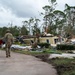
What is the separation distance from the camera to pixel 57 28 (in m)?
87.8

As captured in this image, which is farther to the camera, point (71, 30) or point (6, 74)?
point (71, 30)

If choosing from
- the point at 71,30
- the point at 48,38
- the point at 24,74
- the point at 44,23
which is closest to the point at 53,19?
the point at 44,23

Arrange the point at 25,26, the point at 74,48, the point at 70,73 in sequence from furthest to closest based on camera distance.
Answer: the point at 25,26 < the point at 74,48 < the point at 70,73

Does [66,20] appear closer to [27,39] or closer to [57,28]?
[57,28]

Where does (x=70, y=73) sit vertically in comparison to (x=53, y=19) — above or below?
below

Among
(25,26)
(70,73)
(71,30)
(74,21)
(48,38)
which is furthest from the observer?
(25,26)

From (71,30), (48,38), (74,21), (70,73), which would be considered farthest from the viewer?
(74,21)

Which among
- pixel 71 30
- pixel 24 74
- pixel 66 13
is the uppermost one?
pixel 66 13

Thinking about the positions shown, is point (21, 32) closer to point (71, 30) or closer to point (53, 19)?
point (53, 19)

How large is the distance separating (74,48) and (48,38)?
114ft

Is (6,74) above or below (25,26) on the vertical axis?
below

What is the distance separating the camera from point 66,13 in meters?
Answer: 87.8

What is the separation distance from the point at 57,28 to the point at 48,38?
19694 millimetres

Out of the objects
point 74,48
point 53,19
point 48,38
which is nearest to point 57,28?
point 53,19
